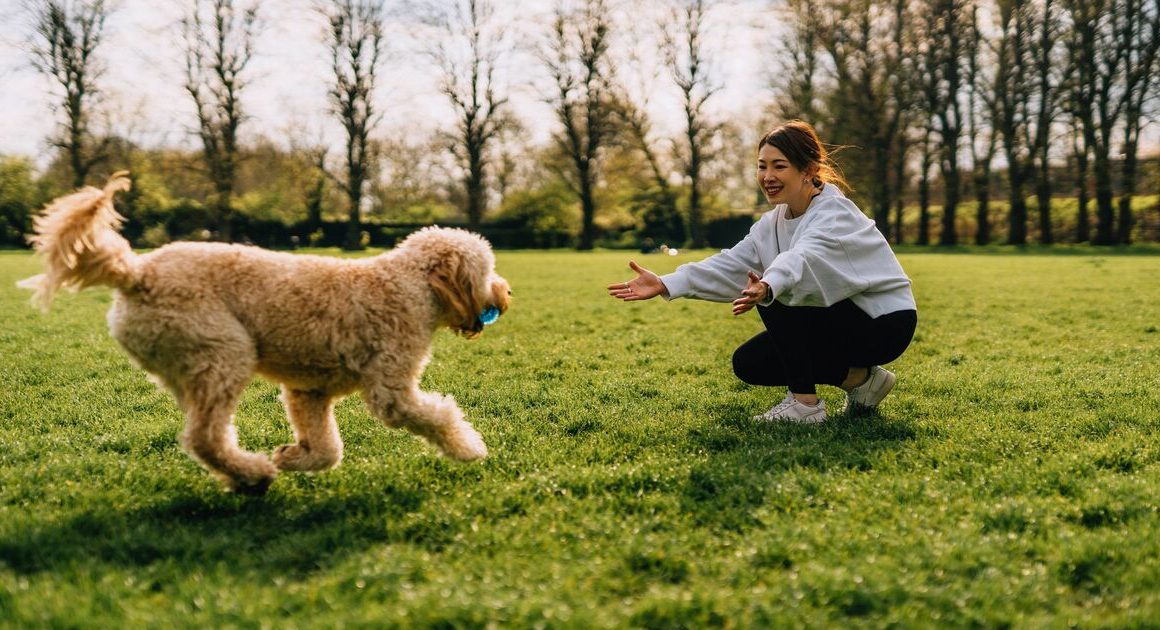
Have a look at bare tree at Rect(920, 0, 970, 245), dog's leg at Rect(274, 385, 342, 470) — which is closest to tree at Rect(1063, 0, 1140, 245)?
bare tree at Rect(920, 0, 970, 245)

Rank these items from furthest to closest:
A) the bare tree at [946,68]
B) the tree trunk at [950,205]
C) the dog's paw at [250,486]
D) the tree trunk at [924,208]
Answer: the tree trunk at [924,208]
the tree trunk at [950,205]
the bare tree at [946,68]
the dog's paw at [250,486]

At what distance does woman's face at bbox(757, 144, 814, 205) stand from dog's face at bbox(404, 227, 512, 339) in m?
2.13

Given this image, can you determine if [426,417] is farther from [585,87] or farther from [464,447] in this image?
[585,87]

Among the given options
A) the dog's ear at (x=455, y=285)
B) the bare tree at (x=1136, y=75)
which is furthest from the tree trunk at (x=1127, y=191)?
the dog's ear at (x=455, y=285)

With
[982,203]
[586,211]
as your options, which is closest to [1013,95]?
[982,203]

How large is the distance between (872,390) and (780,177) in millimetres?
1689

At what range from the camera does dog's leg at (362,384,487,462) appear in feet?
13.1

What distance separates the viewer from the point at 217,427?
368 cm

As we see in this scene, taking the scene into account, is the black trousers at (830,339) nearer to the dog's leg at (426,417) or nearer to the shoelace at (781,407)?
the shoelace at (781,407)

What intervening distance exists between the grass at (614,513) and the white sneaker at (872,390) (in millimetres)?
117

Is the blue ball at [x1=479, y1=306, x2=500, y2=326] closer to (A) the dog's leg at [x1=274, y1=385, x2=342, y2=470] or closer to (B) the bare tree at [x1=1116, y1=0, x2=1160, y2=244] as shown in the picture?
(A) the dog's leg at [x1=274, y1=385, x2=342, y2=470]

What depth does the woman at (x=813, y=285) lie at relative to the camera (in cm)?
515

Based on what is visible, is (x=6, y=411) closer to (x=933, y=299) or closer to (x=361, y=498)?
(x=361, y=498)

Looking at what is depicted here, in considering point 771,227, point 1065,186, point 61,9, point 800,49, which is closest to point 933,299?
point 771,227
